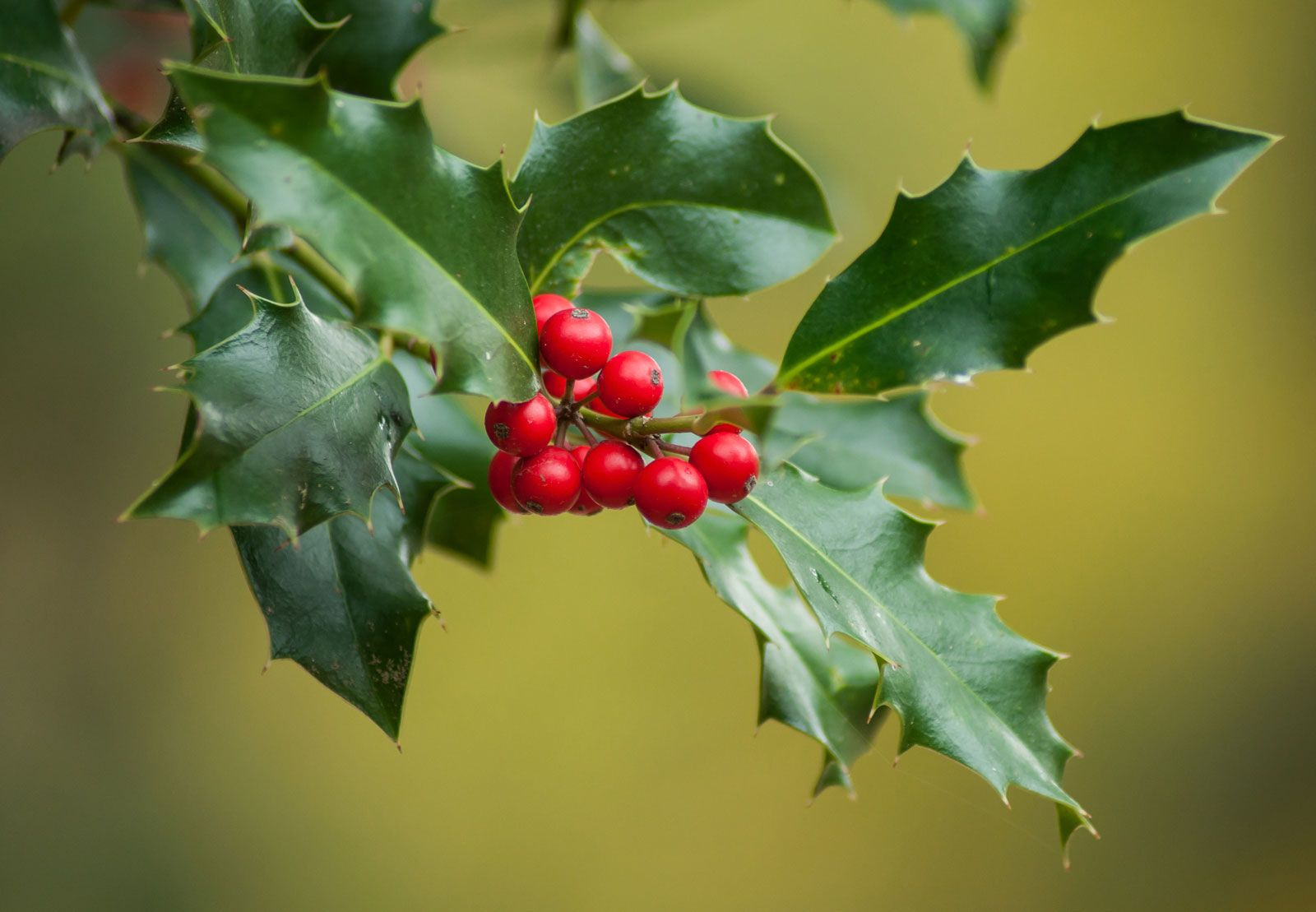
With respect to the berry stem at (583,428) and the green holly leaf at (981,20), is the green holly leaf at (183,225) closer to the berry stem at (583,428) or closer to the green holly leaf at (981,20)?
the berry stem at (583,428)

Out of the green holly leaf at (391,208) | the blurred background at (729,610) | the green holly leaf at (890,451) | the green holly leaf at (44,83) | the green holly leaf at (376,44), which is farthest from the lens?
the blurred background at (729,610)

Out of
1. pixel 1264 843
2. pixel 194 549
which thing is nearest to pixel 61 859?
pixel 194 549

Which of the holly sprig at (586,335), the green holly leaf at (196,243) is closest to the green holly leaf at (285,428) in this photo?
the holly sprig at (586,335)

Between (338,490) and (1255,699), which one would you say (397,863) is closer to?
(338,490)

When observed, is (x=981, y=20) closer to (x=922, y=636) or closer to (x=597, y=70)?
(x=597, y=70)

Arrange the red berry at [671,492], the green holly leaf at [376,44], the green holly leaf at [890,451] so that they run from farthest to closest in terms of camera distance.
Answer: the green holly leaf at [890,451]
the green holly leaf at [376,44]
the red berry at [671,492]

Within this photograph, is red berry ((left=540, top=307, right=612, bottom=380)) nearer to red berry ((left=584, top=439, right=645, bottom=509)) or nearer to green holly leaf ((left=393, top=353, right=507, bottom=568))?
red berry ((left=584, top=439, right=645, bottom=509))
